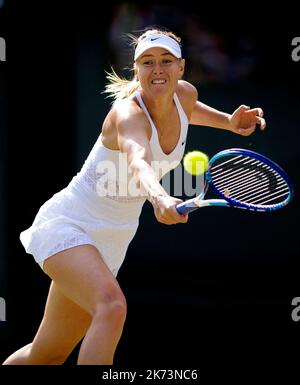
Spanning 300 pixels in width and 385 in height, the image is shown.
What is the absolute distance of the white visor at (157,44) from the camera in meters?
3.68

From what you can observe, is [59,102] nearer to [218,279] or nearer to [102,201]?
[218,279]

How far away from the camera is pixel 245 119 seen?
404 cm

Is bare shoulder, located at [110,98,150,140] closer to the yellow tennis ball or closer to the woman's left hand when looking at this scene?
the woman's left hand

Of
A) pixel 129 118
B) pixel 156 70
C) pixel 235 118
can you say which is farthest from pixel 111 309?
pixel 235 118

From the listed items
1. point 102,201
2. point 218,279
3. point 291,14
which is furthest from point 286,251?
point 102,201

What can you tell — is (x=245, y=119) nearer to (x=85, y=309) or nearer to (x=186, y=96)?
(x=186, y=96)

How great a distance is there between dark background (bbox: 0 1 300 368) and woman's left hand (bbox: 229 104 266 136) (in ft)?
5.90

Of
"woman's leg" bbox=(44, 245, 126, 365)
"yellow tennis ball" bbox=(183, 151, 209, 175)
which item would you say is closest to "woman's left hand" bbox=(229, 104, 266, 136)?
"yellow tennis ball" bbox=(183, 151, 209, 175)

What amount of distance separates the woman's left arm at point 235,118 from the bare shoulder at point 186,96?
0.06 m

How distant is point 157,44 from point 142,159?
575mm

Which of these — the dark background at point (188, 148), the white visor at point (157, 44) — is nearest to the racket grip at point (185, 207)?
the white visor at point (157, 44)

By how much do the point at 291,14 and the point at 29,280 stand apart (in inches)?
87.1

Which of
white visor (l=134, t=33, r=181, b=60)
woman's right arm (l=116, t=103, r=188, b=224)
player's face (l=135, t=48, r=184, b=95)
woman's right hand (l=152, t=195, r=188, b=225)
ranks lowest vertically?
woman's right hand (l=152, t=195, r=188, b=225)

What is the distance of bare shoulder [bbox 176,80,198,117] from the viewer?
13.2 feet
